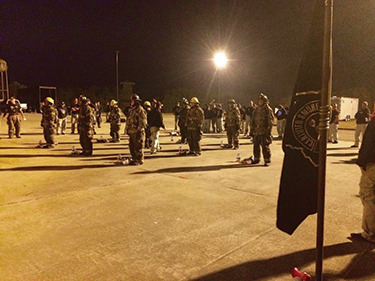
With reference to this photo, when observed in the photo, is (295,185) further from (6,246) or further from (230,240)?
(6,246)

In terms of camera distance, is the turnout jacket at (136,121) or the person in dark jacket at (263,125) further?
the turnout jacket at (136,121)

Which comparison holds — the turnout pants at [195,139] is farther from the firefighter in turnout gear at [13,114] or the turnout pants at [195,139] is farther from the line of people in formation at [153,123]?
the firefighter in turnout gear at [13,114]

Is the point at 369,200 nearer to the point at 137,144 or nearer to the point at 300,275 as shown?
the point at 300,275

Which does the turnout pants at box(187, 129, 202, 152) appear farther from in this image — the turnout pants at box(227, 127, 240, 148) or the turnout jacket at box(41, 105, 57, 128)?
the turnout jacket at box(41, 105, 57, 128)

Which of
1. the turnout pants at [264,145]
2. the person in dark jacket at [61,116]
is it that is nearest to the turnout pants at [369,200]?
the turnout pants at [264,145]

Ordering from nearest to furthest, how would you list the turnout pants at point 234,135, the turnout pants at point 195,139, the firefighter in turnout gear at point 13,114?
the turnout pants at point 195,139, the turnout pants at point 234,135, the firefighter in turnout gear at point 13,114

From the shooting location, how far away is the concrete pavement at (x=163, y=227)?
3510mm

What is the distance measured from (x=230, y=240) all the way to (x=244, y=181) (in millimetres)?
3431

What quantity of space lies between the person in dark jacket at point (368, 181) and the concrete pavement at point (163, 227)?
219mm

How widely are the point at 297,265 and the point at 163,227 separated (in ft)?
6.62

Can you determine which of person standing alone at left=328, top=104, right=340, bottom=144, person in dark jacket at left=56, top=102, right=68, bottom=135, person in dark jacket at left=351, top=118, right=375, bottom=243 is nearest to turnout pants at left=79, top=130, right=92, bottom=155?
person in dark jacket at left=56, top=102, right=68, bottom=135

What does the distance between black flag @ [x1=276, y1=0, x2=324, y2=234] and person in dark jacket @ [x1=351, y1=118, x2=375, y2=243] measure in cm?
170

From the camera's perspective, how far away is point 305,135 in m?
2.66

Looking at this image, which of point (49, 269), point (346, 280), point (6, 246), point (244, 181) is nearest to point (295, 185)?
point (346, 280)
